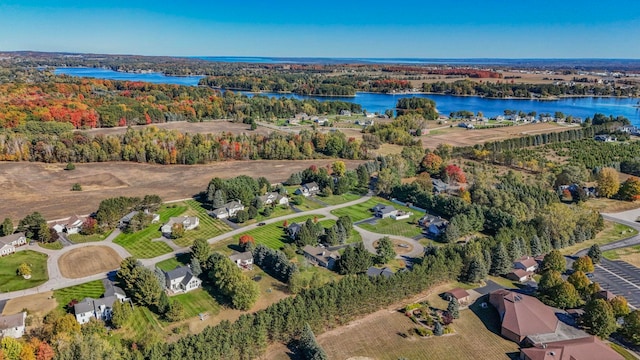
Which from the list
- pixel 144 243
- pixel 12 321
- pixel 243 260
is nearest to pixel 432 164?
pixel 243 260

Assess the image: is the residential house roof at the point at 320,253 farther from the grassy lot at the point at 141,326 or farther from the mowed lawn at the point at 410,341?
the grassy lot at the point at 141,326

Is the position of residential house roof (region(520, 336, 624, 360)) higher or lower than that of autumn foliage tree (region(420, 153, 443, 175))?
lower

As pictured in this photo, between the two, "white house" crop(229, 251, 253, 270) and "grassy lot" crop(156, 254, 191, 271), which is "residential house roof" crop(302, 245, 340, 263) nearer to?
"white house" crop(229, 251, 253, 270)

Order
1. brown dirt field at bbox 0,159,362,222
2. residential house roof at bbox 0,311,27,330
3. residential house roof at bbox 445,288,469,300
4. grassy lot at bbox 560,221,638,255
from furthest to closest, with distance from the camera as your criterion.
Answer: brown dirt field at bbox 0,159,362,222 < grassy lot at bbox 560,221,638,255 < residential house roof at bbox 445,288,469,300 < residential house roof at bbox 0,311,27,330

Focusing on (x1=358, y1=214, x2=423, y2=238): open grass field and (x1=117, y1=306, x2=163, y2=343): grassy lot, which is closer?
(x1=117, y1=306, x2=163, y2=343): grassy lot

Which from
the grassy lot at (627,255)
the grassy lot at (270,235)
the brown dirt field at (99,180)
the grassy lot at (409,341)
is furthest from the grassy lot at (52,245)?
the grassy lot at (627,255)

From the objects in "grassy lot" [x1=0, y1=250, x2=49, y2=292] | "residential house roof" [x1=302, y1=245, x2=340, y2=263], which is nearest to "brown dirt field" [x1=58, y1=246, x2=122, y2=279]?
"grassy lot" [x1=0, y1=250, x2=49, y2=292]

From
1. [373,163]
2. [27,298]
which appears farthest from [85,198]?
[373,163]
